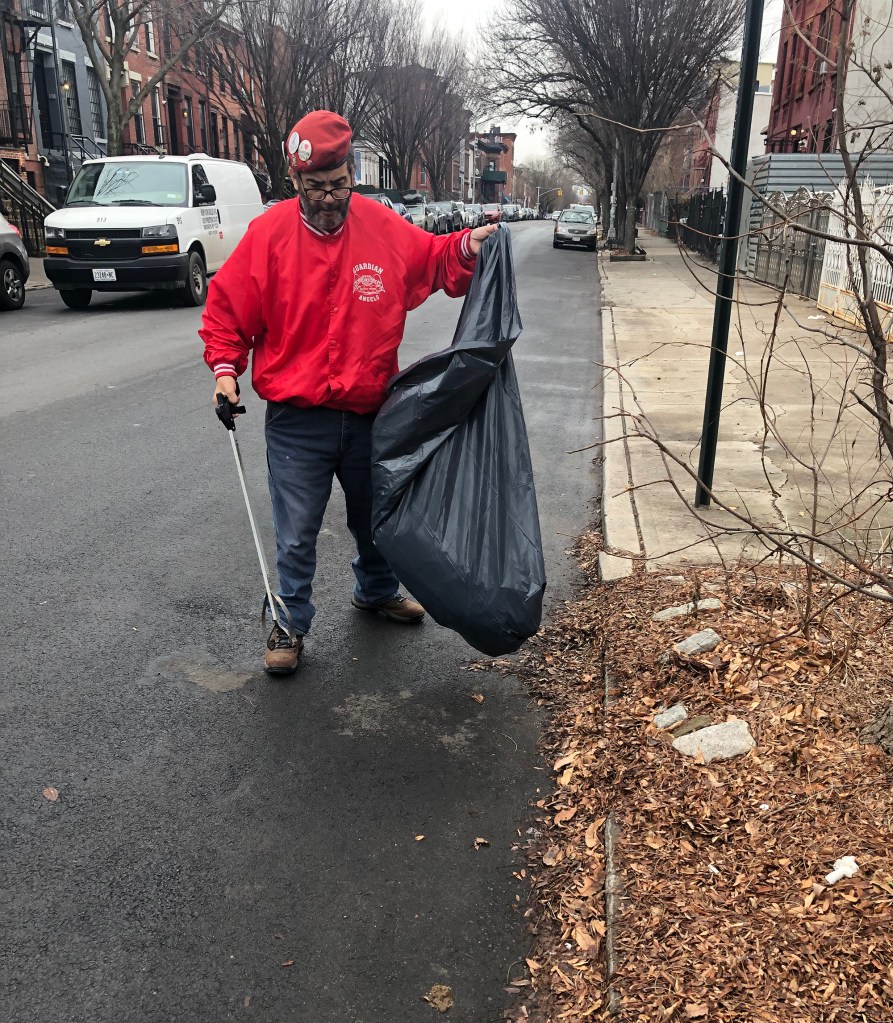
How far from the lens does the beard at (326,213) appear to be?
327 centimetres

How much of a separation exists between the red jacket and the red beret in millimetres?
208

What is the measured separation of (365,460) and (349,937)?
1829 mm

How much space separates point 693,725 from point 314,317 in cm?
190

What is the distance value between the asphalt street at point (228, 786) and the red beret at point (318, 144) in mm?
1872

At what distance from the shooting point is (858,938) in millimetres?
2074

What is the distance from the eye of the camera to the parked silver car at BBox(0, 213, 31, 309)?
13672 mm

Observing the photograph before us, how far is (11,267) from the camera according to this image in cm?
1402

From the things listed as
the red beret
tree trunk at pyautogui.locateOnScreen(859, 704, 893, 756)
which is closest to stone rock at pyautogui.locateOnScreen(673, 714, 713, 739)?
tree trunk at pyautogui.locateOnScreen(859, 704, 893, 756)

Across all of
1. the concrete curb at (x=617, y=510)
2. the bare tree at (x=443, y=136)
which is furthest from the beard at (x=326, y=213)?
the bare tree at (x=443, y=136)

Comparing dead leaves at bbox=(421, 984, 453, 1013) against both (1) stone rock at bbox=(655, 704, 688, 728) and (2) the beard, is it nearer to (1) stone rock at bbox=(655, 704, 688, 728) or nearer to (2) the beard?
(1) stone rock at bbox=(655, 704, 688, 728)

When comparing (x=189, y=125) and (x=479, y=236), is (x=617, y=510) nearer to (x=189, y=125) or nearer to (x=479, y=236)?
(x=479, y=236)

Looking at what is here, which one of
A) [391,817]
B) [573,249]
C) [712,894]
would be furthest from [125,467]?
[573,249]

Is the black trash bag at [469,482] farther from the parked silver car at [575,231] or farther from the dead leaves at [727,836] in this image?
the parked silver car at [575,231]

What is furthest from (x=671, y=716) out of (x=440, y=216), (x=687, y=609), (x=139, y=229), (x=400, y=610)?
(x=440, y=216)
